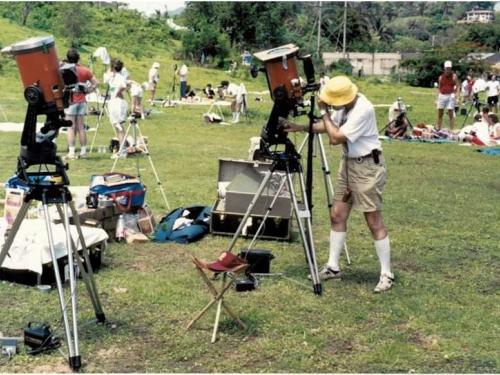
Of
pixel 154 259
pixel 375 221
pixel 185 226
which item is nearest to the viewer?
pixel 375 221

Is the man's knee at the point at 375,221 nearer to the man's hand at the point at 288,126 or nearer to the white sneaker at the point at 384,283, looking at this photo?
the white sneaker at the point at 384,283

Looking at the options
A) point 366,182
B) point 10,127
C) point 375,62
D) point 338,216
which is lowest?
point 375,62

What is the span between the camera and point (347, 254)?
24.9 ft

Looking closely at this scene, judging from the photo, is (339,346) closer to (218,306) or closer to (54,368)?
(218,306)

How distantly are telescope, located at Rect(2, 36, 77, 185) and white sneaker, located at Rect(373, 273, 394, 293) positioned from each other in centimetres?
312

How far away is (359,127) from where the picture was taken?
20.5ft

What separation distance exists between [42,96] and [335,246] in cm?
325

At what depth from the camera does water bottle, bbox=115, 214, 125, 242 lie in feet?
26.1

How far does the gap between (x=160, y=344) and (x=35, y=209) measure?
370cm

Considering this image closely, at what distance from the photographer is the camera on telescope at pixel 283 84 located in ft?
20.6

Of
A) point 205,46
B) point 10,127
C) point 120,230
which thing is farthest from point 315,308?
A: point 205,46

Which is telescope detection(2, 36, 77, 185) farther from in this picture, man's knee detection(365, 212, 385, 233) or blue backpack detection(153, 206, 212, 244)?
blue backpack detection(153, 206, 212, 244)

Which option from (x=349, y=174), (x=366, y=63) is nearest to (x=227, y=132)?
(x=349, y=174)

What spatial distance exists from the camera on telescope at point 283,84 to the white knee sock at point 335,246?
1090 millimetres
